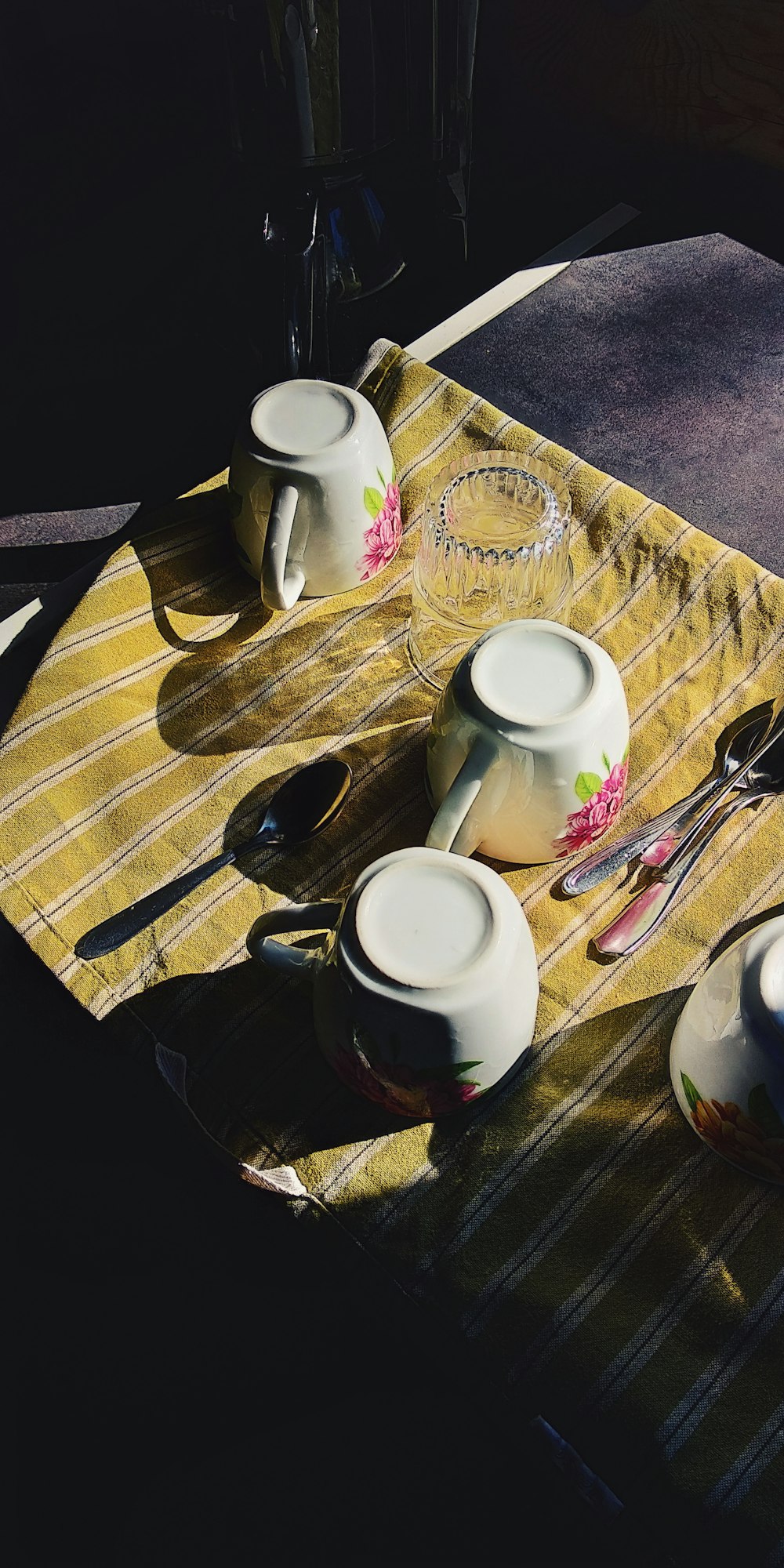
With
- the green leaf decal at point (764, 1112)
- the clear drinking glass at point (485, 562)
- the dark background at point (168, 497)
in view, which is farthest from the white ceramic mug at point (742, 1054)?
the clear drinking glass at point (485, 562)

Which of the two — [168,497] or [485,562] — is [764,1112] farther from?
[168,497]

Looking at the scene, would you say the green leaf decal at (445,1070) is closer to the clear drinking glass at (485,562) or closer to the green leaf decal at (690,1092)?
the green leaf decal at (690,1092)

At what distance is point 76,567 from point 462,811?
44cm

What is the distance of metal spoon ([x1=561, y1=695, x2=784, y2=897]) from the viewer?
47 centimetres

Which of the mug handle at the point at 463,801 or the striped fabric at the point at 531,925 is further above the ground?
the mug handle at the point at 463,801

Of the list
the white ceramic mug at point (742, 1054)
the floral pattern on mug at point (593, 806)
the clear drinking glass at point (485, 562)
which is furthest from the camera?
the clear drinking glass at point (485, 562)

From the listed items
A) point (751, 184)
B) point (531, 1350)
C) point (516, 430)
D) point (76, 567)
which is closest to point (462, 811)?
point (531, 1350)

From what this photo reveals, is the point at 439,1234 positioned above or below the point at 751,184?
below

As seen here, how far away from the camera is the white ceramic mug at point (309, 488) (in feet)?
1.72

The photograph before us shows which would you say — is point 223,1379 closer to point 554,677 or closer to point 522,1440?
point 522,1440

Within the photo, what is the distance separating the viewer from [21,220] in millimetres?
1158

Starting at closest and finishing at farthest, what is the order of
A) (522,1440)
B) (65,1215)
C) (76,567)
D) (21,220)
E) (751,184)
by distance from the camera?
(522,1440) < (65,1215) < (76,567) < (751,184) < (21,220)

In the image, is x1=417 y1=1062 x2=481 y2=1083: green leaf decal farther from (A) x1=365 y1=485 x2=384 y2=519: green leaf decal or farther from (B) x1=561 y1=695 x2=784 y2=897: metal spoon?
(A) x1=365 y1=485 x2=384 y2=519: green leaf decal

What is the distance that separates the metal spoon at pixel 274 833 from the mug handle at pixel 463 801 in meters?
0.07
